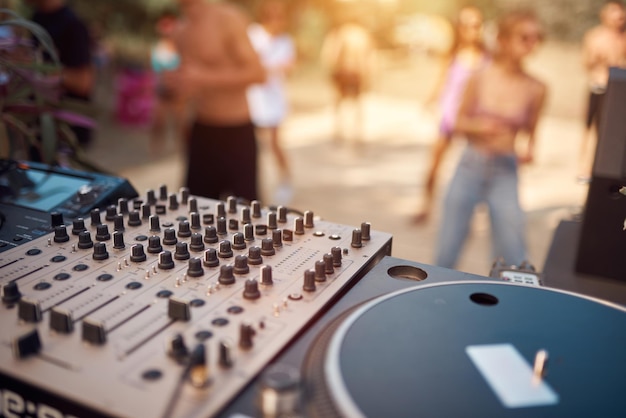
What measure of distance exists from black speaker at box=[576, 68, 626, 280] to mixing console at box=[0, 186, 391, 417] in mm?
457

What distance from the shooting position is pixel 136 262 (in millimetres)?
853

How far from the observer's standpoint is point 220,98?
2.61m

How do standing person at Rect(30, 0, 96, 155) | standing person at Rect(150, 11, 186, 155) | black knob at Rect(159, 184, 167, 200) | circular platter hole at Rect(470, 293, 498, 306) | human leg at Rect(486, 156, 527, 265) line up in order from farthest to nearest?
Result: standing person at Rect(150, 11, 186, 155) < standing person at Rect(30, 0, 96, 155) < human leg at Rect(486, 156, 527, 265) < black knob at Rect(159, 184, 167, 200) < circular platter hole at Rect(470, 293, 498, 306)

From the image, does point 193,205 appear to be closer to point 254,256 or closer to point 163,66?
point 254,256

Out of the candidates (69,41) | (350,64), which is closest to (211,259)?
(69,41)

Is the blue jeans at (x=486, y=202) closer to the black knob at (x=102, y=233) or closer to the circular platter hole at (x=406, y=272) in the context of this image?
the circular platter hole at (x=406, y=272)

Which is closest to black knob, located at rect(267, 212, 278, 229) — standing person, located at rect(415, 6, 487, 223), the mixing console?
the mixing console

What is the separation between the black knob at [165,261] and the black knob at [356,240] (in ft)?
1.00

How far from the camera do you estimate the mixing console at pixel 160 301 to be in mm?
581

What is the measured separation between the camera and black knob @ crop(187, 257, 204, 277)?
81 centimetres

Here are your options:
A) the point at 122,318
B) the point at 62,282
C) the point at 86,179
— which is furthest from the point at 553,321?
the point at 86,179

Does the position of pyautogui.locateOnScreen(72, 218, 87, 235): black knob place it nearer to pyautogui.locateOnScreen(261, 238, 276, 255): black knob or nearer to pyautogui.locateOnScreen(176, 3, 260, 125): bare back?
pyautogui.locateOnScreen(261, 238, 276, 255): black knob

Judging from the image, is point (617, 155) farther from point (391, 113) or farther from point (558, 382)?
point (391, 113)

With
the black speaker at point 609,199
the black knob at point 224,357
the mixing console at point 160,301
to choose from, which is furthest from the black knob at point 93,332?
the black speaker at point 609,199
